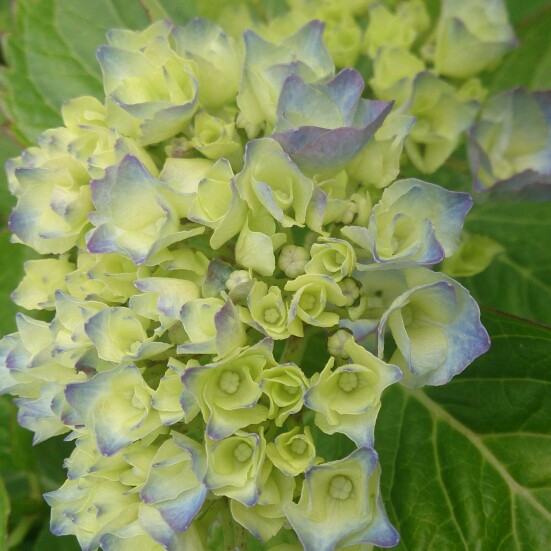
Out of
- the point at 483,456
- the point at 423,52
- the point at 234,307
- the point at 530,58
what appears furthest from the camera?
the point at 530,58

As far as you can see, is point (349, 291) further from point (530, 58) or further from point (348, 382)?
point (530, 58)

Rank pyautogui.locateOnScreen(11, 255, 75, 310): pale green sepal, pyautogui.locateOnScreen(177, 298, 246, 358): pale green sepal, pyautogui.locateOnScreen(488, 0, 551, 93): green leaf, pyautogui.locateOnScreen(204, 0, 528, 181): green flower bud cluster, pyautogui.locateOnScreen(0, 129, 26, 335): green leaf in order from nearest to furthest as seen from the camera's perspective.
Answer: pyautogui.locateOnScreen(177, 298, 246, 358): pale green sepal → pyautogui.locateOnScreen(11, 255, 75, 310): pale green sepal → pyautogui.locateOnScreen(204, 0, 528, 181): green flower bud cluster → pyautogui.locateOnScreen(0, 129, 26, 335): green leaf → pyautogui.locateOnScreen(488, 0, 551, 93): green leaf

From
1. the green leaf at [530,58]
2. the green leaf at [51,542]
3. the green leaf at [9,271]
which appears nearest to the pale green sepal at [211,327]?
the green leaf at [9,271]

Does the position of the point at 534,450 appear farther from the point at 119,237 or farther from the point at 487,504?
the point at 119,237

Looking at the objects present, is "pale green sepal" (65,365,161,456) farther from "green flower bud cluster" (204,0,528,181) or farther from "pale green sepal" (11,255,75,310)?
"green flower bud cluster" (204,0,528,181)

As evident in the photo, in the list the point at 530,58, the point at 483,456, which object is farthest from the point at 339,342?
the point at 530,58

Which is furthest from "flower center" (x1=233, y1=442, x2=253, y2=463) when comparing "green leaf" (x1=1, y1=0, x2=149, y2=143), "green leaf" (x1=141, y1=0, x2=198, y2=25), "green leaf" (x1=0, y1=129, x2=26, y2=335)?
"green leaf" (x1=141, y1=0, x2=198, y2=25)

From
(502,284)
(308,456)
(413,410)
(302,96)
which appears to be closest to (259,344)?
(308,456)

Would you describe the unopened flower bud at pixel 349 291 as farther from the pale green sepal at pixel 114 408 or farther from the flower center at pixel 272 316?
the pale green sepal at pixel 114 408
